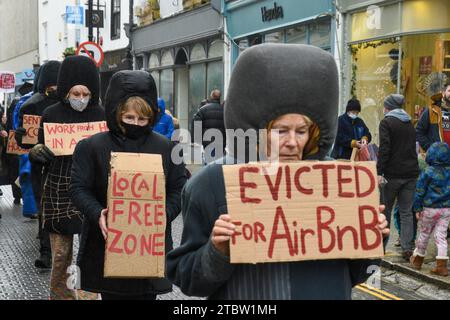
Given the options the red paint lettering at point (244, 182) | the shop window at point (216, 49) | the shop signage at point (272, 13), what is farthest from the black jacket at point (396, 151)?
the shop window at point (216, 49)

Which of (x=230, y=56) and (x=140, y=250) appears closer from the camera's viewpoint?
(x=140, y=250)

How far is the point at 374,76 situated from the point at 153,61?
1483cm

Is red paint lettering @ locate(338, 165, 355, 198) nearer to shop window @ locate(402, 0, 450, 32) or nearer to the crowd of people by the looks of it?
the crowd of people

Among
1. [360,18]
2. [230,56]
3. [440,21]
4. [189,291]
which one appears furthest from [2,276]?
[230,56]

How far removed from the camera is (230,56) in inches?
840

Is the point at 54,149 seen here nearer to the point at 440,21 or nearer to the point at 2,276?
the point at 2,276

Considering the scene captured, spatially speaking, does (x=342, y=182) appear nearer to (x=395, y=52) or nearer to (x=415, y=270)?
(x=415, y=270)

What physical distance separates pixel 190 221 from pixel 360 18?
43.6 ft

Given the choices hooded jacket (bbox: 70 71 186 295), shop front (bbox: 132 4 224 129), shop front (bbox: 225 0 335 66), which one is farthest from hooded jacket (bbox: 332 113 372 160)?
shop front (bbox: 132 4 224 129)

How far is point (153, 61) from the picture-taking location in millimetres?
28406

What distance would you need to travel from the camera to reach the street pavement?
6.84m

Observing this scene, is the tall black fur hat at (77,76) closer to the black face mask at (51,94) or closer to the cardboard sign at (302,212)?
the black face mask at (51,94)

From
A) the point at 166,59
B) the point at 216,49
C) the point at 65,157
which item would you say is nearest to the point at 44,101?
the point at 65,157

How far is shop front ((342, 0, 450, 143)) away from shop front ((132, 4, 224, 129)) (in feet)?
22.4
